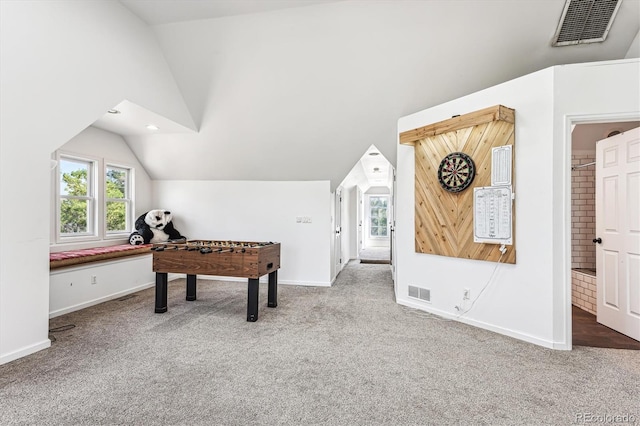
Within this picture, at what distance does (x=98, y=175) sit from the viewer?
508 centimetres

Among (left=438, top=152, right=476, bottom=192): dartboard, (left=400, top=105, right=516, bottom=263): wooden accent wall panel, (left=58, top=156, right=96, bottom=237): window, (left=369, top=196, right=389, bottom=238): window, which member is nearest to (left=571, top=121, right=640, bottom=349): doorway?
(left=400, top=105, right=516, bottom=263): wooden accent wall panel

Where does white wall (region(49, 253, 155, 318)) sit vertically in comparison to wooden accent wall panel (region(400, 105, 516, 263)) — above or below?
below

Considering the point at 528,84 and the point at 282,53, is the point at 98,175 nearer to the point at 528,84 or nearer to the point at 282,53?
the point at 282,53

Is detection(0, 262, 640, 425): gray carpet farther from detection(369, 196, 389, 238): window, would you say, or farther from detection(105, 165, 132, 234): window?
detection(369, 196, 389, 238): window

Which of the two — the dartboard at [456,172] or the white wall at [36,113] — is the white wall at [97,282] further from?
the dartboard at [456,172]

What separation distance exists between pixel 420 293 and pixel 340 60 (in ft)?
10.1

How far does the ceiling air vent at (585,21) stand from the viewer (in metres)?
3.14

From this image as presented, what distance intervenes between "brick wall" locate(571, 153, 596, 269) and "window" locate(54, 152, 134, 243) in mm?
7052

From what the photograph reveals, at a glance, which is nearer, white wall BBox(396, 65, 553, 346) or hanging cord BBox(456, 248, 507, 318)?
white wall BBox(396, 65, 553, 346)

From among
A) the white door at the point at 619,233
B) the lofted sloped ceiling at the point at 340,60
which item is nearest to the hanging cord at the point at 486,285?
the white door at the point at 619,233

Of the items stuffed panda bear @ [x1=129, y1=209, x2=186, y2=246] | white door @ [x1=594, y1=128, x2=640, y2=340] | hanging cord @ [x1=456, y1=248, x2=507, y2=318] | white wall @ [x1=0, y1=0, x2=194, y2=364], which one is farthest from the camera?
stuffed panda bear @ [x1=129, y1=209, x2=186, y2=246]

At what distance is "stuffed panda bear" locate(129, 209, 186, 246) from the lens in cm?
555

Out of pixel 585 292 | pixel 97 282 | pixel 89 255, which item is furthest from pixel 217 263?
pixel 585 292

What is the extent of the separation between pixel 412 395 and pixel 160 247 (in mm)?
3238
